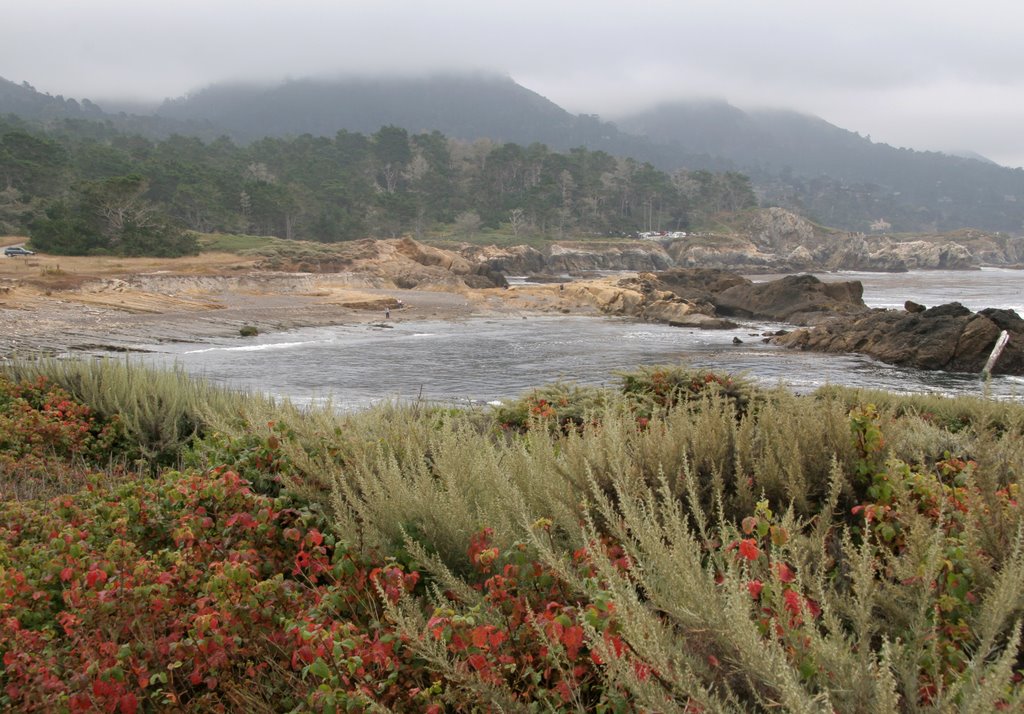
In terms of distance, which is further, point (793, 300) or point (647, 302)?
point (647, 302)

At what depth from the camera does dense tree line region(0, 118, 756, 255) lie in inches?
2056

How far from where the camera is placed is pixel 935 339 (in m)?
24.4

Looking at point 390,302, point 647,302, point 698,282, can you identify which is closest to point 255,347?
point 390,302

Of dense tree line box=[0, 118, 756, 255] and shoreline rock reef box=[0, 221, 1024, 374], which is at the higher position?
dense tree line box=[0, 118, 756, 255]

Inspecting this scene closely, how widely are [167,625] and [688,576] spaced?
8.72 feet

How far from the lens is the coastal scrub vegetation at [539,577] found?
2207mm

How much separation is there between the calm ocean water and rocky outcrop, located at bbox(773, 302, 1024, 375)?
1.03m

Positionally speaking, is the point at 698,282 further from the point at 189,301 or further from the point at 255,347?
the point at 255,347

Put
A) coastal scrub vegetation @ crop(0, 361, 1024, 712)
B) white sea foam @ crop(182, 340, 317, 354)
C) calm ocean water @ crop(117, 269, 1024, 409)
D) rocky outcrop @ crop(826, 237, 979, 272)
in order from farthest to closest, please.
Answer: rocky outcrop @ crop(826, 237, 979, 272)
white sea foam @ crop(182, 340, 317, 354)
calm ocean water @ crop(117, 269, 1024, 409)
coastal scrub vegetation @ crop(0, 361, 1024, 712)

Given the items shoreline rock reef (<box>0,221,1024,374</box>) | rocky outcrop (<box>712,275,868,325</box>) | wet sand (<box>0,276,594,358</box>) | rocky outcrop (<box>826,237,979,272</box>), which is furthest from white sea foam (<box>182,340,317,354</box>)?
rocky outcrop (<box>826,237,979,272</box>)

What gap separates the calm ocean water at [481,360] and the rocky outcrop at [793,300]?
4318 millimetres

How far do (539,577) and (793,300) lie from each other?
41074mm

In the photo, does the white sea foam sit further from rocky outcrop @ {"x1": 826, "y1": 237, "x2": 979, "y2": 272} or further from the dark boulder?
rocky outcrop @ {"x1": 826, "y1": 237, "x2": 979, "y2": 272}

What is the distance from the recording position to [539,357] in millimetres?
25812
